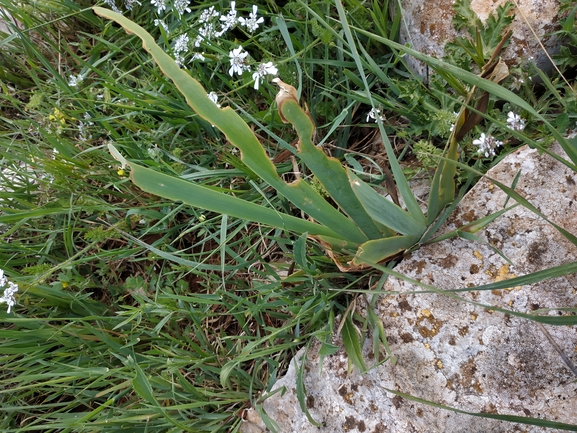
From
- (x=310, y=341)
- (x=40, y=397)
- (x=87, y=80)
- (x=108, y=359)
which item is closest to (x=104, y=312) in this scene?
(x=108, y=359)

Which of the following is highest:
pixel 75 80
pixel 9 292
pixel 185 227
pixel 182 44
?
pixel 182 44

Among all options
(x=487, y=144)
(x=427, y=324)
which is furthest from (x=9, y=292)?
(x=487, y=144)

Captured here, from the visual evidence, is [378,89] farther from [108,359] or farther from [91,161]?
[108,359]

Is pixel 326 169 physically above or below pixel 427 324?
above

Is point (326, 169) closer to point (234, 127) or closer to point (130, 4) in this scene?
point (234, 127)

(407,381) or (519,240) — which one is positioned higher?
(519,240)

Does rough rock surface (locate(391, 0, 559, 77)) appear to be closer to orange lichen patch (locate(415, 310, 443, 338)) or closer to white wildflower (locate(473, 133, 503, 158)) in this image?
white wildflower (locate(473, 133, 503, 158))
